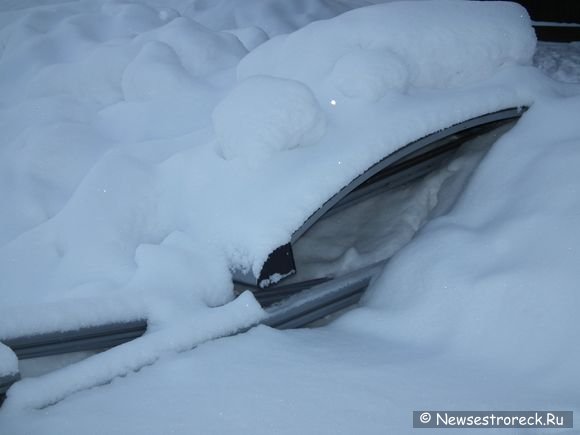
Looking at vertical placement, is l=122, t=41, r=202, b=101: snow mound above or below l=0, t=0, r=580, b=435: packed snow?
above

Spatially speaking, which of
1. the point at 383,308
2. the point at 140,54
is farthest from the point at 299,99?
the point at 140,54

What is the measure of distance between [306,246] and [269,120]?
0.92 m

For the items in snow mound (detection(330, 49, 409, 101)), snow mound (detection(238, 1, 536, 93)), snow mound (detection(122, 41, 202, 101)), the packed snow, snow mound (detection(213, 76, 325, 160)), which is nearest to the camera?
the packed snow

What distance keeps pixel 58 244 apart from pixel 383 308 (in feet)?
6.26

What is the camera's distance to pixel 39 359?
2270mm

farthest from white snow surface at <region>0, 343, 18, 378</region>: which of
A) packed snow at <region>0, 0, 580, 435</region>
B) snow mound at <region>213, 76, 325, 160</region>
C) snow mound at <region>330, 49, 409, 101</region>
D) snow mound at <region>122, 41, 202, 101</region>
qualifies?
snow mound at <region>122, 41, 202, 101</region>

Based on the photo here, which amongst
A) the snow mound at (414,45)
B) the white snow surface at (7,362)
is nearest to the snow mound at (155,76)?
the snow mound at (414,45)

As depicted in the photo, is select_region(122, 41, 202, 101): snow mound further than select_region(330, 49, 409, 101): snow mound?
Yes

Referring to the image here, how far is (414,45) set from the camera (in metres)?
3.13

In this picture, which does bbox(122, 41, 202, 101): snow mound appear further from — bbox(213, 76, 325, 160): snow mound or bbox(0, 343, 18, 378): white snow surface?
bbox(0, 343, 18, 378): white snow surface

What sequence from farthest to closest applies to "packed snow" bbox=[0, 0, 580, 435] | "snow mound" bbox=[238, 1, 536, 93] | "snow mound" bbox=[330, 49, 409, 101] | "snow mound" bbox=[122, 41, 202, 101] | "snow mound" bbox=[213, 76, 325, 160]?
"snow mound" bbox=[122, 41, 202, 101], "snow mound" bbox=[238, 1, 536, 93], "snow mound" bbox=[330, 49, 409, 101], "snow mound" bbox=[213, 76, 325, 160], "packed snow" bbox=[0, 0, 580, 435]

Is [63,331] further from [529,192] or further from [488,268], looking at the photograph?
[529,192]

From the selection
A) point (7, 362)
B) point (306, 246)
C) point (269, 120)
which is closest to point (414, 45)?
point (269, 120)

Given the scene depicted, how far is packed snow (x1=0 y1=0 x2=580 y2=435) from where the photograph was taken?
184cm
